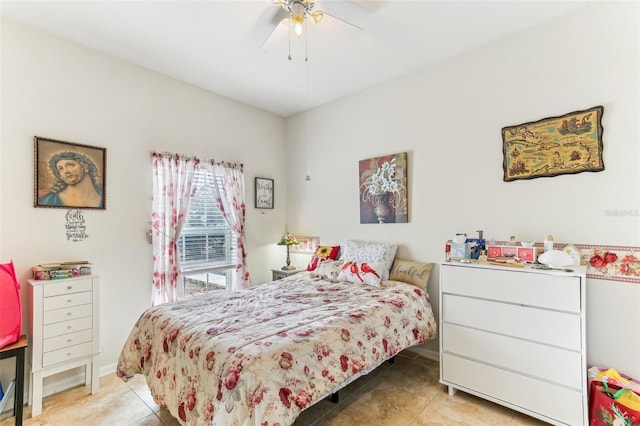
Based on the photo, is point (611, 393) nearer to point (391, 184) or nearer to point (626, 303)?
point (626, 303)

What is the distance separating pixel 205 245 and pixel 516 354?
3.12 m

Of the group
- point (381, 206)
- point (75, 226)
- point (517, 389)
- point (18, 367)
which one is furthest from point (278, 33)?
point (517, 389)

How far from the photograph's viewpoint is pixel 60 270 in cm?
230

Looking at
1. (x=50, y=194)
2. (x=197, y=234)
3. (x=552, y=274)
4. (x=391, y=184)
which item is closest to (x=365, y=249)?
(x=391, y=184)

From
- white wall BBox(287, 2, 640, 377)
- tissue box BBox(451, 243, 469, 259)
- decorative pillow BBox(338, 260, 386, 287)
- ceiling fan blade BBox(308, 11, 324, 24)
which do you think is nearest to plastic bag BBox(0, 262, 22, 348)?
decorative pillow BBox(338, 260, 386, 287)

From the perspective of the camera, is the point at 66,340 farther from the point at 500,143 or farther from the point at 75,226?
the point at 500,143

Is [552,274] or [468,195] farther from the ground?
[468,195]

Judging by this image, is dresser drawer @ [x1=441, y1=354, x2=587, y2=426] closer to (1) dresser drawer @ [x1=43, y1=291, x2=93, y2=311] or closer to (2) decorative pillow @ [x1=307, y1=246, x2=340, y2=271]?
(2) decorative pillow @ [x1=307, y1=246, x2=340, y2=271]

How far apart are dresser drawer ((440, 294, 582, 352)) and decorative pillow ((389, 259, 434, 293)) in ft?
1.48

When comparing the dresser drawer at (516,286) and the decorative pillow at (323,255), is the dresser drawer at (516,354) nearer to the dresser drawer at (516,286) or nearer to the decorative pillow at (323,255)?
the dresser drawer at (516,286)

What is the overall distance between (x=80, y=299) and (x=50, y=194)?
885 mm

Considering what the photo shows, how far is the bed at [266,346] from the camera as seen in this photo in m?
1.39

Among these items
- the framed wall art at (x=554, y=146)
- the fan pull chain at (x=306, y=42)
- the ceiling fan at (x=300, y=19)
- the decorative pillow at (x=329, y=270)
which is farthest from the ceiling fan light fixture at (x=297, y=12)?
the decorative pillow at (x=329, y=270)

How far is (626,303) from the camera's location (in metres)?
1.99
